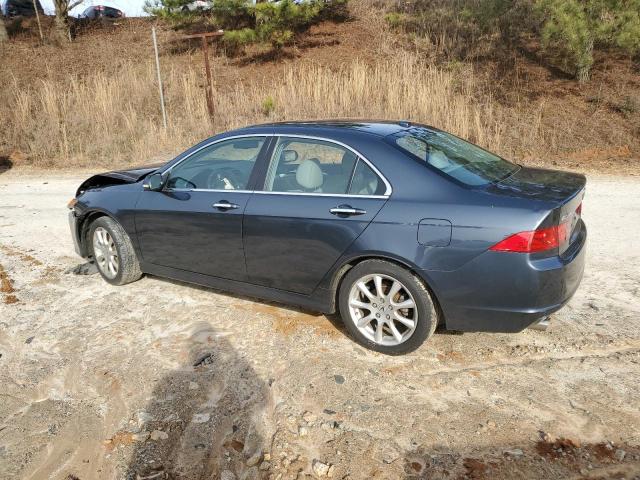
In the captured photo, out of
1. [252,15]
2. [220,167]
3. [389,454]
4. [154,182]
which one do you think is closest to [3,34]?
[252,15]

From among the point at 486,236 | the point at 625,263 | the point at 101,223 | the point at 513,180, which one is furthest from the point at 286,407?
the point at 625,263

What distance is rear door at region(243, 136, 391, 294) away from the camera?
360cm

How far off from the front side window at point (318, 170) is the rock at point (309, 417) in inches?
58.4

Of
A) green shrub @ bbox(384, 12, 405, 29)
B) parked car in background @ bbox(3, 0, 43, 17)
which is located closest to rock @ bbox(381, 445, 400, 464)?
green shrub @ bbox(384, 12, 405, 29)

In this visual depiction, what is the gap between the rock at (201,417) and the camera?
306 cm

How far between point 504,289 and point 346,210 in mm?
1133

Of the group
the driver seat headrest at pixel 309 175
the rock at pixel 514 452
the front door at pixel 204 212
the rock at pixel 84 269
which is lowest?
the rock at pixel 514 452

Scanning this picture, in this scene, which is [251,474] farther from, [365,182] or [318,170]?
[318,170]

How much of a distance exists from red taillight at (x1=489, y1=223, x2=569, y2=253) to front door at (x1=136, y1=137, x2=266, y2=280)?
1.95 meters

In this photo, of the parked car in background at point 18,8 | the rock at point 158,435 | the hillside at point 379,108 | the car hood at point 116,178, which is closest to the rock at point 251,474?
the rock at point 158,435

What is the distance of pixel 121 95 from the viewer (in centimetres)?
1659

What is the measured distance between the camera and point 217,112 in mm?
14453

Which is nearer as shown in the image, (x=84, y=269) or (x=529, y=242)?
(x=529, y=242)

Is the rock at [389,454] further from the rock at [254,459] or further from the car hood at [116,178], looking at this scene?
the car hood at [116,178]
